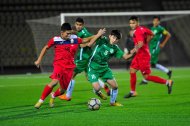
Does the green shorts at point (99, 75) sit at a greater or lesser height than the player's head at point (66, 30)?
lesser

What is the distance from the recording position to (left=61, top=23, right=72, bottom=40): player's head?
9.44 meters

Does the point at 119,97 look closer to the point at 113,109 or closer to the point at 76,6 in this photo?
the point at 113,109

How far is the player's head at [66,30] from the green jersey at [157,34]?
6656mm

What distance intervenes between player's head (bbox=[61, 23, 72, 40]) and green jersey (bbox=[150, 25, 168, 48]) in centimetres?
666

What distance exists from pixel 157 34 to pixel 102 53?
6.26m

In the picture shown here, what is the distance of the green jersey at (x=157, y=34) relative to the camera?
51.8ft

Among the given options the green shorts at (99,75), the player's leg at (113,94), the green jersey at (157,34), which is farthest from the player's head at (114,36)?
the green jersey at (157,34)

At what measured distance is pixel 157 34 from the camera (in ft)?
52.4

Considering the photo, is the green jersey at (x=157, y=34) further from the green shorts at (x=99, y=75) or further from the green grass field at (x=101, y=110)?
the green shorts at (x=99, y=75)

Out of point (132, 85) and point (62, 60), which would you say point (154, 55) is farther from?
point (62, 60)

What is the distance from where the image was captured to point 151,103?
10.5m

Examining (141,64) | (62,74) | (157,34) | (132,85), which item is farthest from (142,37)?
(157,34)

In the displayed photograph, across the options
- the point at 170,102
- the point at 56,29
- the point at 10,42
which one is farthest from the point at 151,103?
the point at 10,42

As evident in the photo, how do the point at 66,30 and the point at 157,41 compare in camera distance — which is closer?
the point at 66,30
